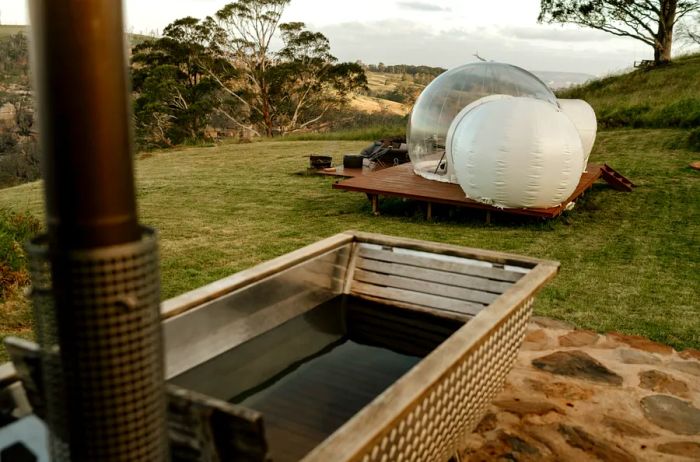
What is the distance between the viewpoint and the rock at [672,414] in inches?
132

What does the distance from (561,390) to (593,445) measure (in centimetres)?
58

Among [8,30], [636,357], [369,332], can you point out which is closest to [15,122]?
[8,30]

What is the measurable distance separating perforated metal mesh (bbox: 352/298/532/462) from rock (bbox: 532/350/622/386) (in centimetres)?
82

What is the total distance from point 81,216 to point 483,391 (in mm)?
2309

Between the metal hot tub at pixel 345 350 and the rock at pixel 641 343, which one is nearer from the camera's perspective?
the metal hot tub at pixel 345 350

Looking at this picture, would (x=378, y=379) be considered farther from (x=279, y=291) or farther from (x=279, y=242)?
(x=279, y=242)

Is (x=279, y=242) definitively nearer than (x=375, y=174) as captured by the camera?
Yes

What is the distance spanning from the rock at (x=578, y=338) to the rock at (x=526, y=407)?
0.96 metres

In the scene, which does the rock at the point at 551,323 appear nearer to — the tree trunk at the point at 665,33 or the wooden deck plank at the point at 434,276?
the wooden deck plank at the point at 434,276

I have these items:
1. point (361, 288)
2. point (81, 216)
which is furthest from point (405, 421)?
point (361, 288)

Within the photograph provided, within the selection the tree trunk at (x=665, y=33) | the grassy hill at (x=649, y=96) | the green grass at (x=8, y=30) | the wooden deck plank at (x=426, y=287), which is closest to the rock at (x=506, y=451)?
the wooden deck plank at (x=426, y=287)

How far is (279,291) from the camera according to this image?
3.53m

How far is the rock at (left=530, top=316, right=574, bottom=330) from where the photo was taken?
4.71m

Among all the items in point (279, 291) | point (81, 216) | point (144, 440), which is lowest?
point (279, 291)
